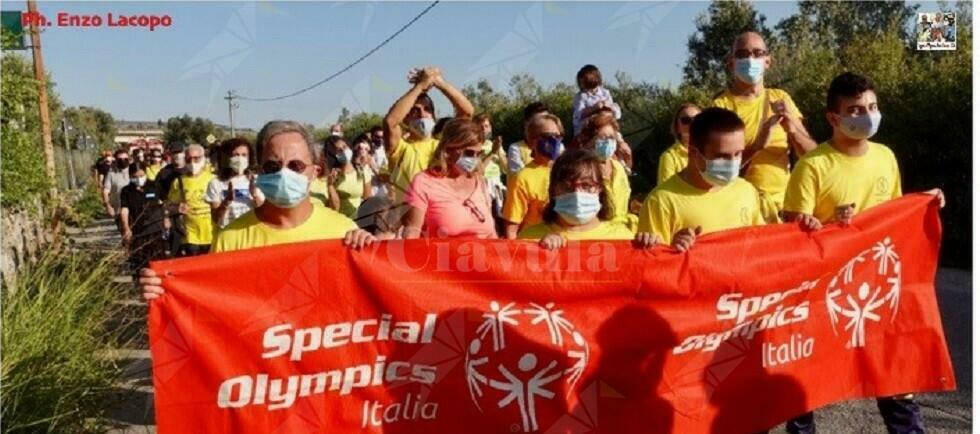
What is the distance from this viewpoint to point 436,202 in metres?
4.80

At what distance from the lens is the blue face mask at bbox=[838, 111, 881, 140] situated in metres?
4.33

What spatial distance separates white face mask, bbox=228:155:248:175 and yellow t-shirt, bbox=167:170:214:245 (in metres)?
0.79

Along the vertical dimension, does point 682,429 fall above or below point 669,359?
below

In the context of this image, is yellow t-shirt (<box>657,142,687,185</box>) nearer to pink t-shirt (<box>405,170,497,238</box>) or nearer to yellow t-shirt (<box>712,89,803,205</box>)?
yellow t-shirt (<box>712,89,803,205</box>)

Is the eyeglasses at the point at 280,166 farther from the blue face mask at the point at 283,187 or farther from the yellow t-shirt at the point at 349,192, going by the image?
the yellow t-shirt at the point at 349,192

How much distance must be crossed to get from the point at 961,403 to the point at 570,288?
281 cm

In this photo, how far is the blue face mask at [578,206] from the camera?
395 centimetres

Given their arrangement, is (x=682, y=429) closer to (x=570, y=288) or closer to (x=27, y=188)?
(x=570, y=288)

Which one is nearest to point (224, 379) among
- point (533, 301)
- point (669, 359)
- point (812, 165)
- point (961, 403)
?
point (533, 301)

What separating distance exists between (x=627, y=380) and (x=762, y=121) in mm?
2133

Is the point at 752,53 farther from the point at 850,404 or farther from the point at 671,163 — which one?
the point at 850,404

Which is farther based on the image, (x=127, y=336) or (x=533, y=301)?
(x=127, y=336)

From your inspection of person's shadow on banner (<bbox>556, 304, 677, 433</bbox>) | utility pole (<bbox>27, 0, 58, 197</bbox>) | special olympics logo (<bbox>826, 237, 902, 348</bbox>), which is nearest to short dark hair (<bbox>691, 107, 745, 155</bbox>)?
person's shadow on banner (<bbox>556, 304, 677, 433</bbox>)

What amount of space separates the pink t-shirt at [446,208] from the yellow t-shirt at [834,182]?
5.03ft
